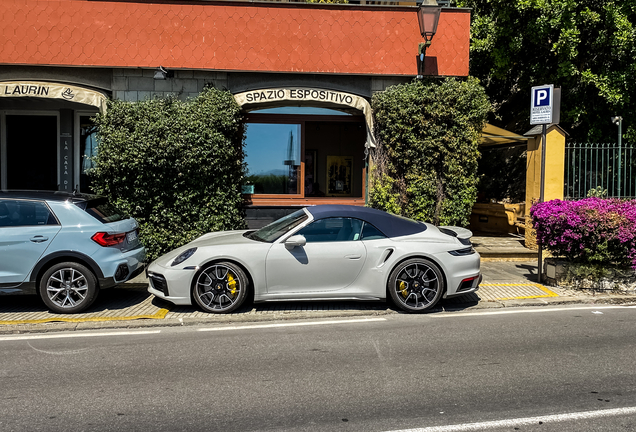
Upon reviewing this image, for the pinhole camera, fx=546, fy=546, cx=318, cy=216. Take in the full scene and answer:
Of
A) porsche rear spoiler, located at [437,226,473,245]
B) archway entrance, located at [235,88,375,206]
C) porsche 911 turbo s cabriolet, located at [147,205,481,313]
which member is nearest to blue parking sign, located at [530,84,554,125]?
porsche rear spoiler, located at [437,226,473,245]

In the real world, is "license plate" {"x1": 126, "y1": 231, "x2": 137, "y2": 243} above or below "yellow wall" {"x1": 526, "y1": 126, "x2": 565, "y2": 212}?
below

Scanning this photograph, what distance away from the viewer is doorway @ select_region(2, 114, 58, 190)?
12.8m

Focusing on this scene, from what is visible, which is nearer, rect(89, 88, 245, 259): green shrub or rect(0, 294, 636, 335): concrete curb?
rect(0, 294, 636, 335): concrete curb

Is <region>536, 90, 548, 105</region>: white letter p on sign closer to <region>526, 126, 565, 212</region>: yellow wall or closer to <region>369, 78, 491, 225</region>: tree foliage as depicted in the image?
<region>369, 78, 491, 225</region>: tree foliage

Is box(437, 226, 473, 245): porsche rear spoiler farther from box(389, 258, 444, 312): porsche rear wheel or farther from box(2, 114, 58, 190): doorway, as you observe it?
box(2, 114, 58, 190): doorway

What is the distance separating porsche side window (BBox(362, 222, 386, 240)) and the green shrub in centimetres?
424

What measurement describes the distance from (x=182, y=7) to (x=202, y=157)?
3.30 metres

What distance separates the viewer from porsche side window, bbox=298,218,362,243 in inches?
288

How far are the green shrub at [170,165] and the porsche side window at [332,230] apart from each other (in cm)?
393

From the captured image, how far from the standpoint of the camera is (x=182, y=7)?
441 inches

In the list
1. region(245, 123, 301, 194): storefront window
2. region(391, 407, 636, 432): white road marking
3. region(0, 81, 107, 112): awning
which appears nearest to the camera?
region(391, 407, 636, 432): white road marking

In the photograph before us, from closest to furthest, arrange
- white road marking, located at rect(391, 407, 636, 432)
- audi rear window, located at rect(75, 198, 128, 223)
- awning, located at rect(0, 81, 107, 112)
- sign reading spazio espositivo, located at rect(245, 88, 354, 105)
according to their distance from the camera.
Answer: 1. white road marking, located at rect(391, 407, 636, 432)
2. audi rear window, located at rect(75, 198, 128, 223)
3. awning, located at rect(0, 81, 107, 112)
4. sign reading spazio espositivo, located at rect(245, 88, 354, 105)

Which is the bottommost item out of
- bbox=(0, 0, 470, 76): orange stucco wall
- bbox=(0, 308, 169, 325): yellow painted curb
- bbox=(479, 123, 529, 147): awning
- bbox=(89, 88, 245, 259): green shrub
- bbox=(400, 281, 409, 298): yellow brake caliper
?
bbox=(0, 308, 169, 325): yellow painted curb

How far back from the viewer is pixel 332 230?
7.37 meters
